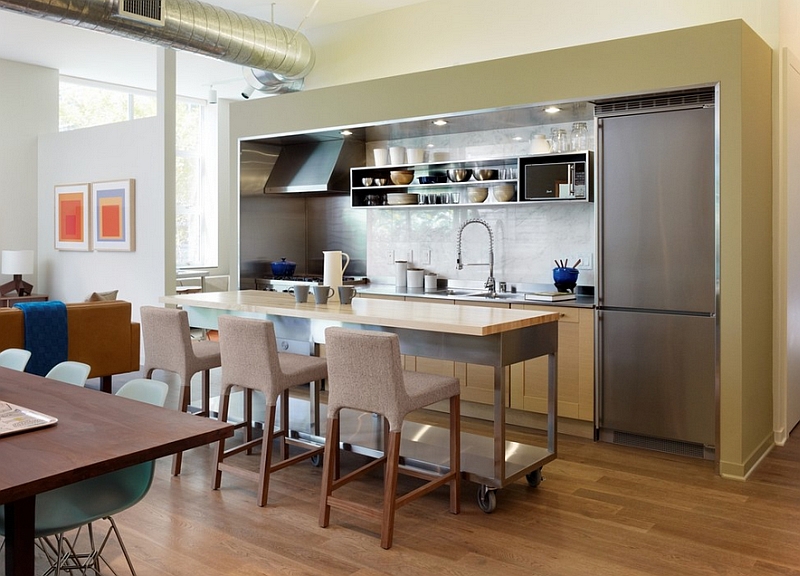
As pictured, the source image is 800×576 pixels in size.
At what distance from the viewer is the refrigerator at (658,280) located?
4258 millimetres

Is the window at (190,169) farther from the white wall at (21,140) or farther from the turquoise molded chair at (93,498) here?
the turquoise molded chair at (93,498)

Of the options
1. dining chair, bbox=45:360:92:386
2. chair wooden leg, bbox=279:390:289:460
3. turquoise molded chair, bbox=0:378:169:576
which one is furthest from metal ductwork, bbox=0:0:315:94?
turquoise molded chair, bbox=0:378:169:576

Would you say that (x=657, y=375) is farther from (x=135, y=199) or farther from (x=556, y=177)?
(x=135, y=199)

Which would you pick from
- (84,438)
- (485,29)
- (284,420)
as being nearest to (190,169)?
(485,29)

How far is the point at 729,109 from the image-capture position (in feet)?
13.2

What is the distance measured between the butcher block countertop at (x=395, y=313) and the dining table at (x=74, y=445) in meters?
1.36

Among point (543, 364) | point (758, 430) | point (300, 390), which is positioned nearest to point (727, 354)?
point (758, 430)

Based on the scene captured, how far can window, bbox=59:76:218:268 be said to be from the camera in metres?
9.76

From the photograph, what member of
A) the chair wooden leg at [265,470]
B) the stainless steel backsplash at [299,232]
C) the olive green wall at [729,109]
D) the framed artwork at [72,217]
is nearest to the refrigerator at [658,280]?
the olive green wall at [729,109]

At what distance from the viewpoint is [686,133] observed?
429 cm

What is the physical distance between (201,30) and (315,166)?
1.60 m

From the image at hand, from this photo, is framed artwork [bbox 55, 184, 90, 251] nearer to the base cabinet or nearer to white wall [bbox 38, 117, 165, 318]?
white wall [bbox 38, 117, 165, 318]

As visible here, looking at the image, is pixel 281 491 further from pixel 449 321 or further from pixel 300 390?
pixel 300 390

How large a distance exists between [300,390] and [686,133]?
11.9 ft
